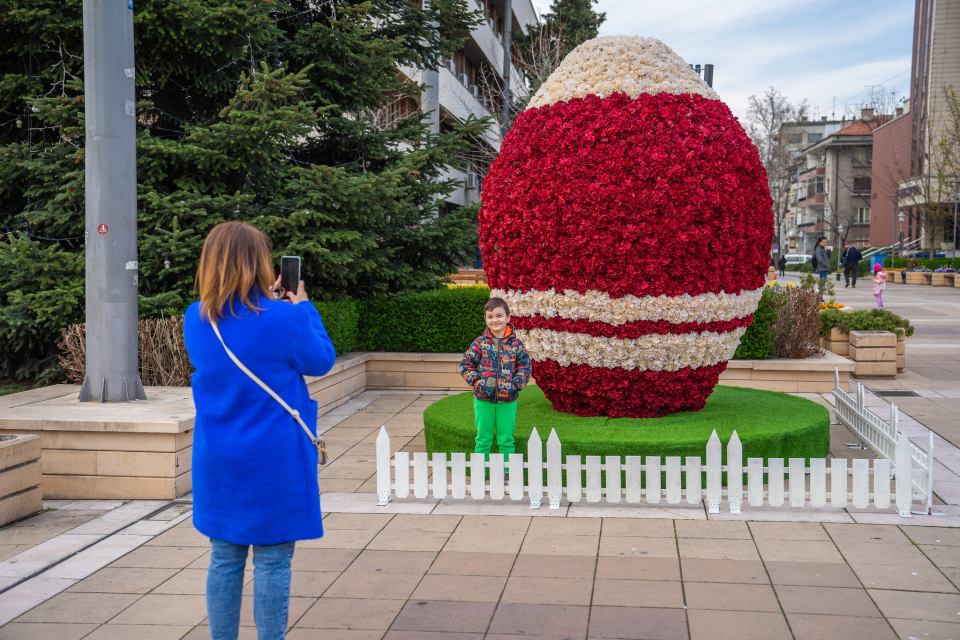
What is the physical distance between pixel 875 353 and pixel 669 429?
7388 mm

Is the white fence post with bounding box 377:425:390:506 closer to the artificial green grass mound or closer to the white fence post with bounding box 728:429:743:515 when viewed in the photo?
the artificial green grass mound

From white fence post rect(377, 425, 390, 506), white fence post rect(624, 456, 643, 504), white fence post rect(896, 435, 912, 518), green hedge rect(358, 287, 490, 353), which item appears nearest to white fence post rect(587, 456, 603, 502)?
white fence post rect(624, 456, 643, 504)

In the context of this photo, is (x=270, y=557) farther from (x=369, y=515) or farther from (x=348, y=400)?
(x=348, y=400)

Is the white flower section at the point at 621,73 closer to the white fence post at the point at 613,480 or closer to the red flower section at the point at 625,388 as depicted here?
the red flower section at the point at 625,388

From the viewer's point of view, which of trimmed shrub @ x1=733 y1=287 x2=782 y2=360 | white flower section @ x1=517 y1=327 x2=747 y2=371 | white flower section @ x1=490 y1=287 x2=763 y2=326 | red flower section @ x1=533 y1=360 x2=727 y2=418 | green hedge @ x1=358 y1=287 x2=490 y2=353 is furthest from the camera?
green hedge @ x1=358 y1=287 x2=490 y2=353

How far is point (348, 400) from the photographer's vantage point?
10.7 meters

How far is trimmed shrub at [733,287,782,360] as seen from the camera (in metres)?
10.8

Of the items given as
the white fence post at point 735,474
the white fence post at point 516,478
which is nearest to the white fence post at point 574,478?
the white fence post at point 516,478

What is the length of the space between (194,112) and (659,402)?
7771 mm

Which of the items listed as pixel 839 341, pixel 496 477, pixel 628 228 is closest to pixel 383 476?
pixel 496 477

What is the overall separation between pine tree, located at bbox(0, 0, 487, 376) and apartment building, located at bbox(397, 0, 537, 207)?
34.1ft

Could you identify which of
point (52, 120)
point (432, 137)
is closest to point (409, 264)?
point (432, 137)

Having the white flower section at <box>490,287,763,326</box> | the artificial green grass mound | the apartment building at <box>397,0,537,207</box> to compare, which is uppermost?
the apartment building at <box>397,0,537,207</box>

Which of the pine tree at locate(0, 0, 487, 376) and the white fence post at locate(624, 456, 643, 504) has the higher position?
the pine tree at locate(0, 0, 487, 376)
